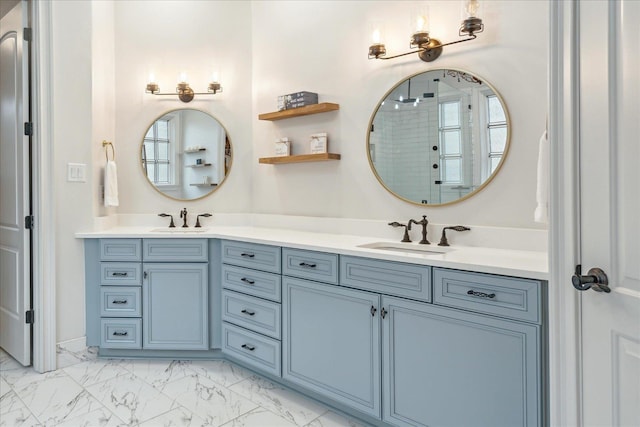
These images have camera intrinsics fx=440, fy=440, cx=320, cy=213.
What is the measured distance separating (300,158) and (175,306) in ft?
4.24

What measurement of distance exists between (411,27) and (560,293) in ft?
5.78

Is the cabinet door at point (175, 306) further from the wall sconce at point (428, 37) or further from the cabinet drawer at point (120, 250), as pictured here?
the wall sconce at point (428, 37)

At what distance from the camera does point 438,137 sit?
2416 millimetres

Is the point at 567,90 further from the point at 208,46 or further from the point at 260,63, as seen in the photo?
the point at 208,46

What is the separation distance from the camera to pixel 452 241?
7.79ft

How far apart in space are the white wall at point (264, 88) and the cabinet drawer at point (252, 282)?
68 centimetres

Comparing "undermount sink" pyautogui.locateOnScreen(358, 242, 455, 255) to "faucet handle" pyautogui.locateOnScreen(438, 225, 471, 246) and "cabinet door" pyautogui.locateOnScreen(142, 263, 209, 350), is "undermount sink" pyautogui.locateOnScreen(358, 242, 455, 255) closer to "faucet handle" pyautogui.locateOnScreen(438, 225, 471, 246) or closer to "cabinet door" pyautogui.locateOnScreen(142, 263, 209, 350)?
"faucet handle" pyautogui.locateOnScreen(438, 225, 471, 246)

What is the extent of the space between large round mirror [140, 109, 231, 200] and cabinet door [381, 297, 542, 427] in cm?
199

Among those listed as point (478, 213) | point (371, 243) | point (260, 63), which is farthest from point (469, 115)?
point (260, 63)

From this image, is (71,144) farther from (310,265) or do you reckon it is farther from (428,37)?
(428,37)

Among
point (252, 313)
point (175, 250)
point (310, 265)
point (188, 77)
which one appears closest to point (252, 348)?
point (252, 313)

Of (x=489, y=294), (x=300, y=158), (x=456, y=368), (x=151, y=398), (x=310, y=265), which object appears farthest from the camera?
(x=300, y=158)

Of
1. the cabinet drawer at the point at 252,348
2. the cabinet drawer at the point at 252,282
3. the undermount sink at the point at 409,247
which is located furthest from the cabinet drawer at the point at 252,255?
the undermount sink at the point at 409,247

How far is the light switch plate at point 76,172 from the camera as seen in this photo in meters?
2.91
